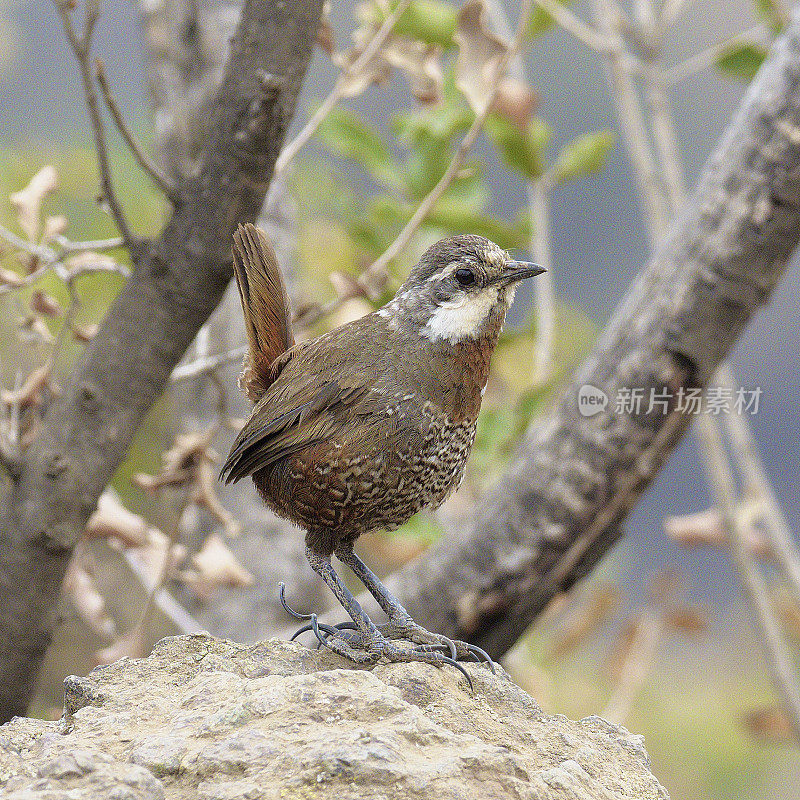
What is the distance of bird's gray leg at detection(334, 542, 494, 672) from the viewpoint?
163 cm

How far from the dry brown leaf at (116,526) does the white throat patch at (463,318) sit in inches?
45.8

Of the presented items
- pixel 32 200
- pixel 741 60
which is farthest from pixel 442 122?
pixel 32 200

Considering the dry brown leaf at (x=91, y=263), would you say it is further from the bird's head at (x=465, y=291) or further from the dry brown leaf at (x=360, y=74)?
the bird's head at (x=465, y=291)

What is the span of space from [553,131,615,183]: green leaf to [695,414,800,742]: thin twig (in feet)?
3.16

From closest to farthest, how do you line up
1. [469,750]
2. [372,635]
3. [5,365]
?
[469,750], [372,635], [5,365]

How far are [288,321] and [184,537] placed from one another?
1843mm

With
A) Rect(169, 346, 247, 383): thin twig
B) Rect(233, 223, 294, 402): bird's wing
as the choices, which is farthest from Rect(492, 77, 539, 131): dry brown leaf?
Rect(233, 223, 294, 402): bird's wing

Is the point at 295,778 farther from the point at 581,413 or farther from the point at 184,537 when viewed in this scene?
the point at 184,537

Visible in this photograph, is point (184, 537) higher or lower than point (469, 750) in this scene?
higher

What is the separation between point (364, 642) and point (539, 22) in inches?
89.1

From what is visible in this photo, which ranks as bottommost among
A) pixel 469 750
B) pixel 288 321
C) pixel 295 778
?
pixel 295 778

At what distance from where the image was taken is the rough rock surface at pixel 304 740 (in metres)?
1.13

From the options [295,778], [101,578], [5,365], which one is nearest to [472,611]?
[295,778]

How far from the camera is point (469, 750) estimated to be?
4.06ft
